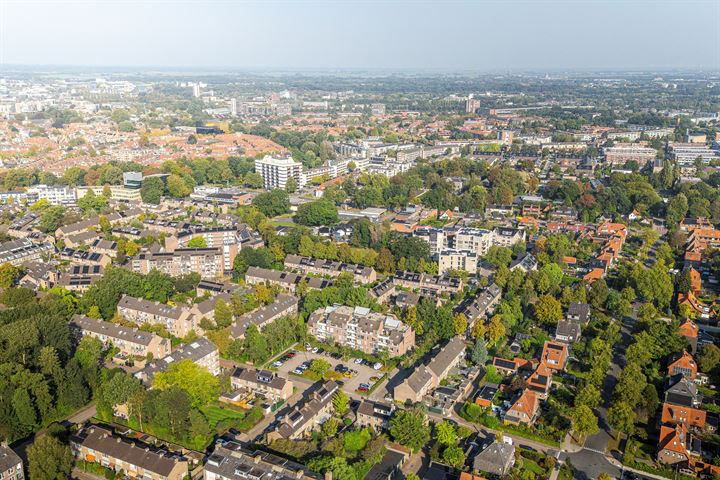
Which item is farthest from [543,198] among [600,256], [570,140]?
[570,140]

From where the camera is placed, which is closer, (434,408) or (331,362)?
(434,408)

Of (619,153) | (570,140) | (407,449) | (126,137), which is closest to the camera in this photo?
(407,449)

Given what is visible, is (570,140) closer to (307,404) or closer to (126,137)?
(126,137)

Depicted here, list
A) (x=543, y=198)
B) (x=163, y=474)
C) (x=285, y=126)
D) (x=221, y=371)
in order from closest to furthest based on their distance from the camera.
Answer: (x=163, y=474) < (x=221, y=371) < (x=543, y=198) < (x=285, y=126)

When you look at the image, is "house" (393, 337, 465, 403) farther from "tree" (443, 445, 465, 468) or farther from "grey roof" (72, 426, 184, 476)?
"grey roof" (72, 426, 184, 476)

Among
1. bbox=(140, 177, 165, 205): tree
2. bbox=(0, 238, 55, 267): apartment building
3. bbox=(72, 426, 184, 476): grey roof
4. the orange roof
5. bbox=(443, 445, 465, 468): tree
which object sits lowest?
bbox=(443, 445, 465, 468): tree

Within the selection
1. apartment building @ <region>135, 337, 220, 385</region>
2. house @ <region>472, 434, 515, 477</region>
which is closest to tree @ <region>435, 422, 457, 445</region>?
house @ <region>472, 434, 515, 477</region>

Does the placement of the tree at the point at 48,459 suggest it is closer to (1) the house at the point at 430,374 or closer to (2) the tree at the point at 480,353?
(1) the house at the point at 430,374

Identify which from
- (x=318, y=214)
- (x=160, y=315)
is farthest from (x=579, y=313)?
(x=318, y=214)
